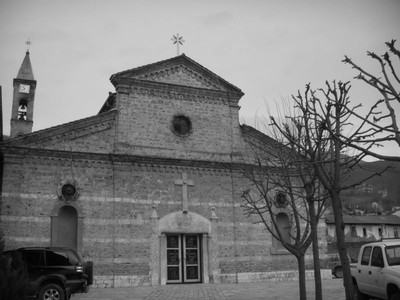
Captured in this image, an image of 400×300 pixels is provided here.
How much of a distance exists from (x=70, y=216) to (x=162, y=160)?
184 inches

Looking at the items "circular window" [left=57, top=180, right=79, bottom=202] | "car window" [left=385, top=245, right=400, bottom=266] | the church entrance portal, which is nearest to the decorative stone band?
"circular window" [left=57, top=180, right=79, bottom=202]

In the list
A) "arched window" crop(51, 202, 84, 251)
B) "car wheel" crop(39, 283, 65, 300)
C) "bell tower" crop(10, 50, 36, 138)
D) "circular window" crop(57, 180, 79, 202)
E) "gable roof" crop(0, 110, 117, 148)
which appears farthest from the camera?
"bell tower" crop(10, 50, 36, 138)

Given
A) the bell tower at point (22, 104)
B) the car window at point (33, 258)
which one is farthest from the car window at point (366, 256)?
the bell tower at point (22, 104)

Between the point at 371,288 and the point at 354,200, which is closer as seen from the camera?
the point at 371,288

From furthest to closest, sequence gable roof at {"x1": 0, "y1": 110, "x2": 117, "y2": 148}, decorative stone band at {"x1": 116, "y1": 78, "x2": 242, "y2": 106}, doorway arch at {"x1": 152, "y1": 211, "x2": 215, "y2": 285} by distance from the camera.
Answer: decorative stone band at {"x1": 116, "y1": 78, "x2": 242, "y2": 106} < doorway arch at {"x1": 152, "y1": 211, "x2": 215, "y2": 285} < gable roof at {"x1": 0, "y1": 110, "x2": 117, "y2": 148}

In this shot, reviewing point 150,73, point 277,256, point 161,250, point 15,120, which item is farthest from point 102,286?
point 15,120

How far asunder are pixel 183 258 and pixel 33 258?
7.93m

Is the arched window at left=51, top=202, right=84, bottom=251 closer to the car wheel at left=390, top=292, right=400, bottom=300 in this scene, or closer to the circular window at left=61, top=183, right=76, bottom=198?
the circular window at left=61, top=183, right=76, bottom=198

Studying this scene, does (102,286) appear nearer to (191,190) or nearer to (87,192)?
(87,192)

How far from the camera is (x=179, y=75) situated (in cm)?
2123

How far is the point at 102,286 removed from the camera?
57.2ft

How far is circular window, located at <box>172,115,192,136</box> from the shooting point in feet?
67.5

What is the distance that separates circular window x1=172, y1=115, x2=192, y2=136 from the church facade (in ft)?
0.17

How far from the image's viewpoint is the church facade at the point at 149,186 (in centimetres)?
1752
